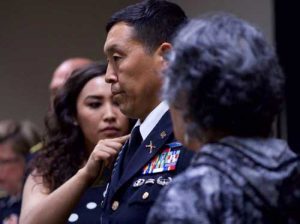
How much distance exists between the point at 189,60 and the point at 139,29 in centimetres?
84

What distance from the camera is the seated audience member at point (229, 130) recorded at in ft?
6.33

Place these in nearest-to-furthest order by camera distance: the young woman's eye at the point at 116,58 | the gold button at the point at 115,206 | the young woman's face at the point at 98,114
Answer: the gold button at the point at 115,206
the young woman's eye at the point at 116,58
the young woman's face at the point at 98,114

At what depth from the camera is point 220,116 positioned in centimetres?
199

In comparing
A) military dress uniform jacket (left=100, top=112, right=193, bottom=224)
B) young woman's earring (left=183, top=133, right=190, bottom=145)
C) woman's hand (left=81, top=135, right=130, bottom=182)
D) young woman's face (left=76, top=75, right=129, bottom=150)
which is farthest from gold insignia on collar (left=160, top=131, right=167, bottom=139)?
young woman's face (left=76, top=75, right=129, bottom=150)

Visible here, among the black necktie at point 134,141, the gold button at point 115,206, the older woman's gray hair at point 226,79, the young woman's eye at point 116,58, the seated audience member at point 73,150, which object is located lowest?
the seated audience member at point 73,150

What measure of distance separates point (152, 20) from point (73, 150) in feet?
2.76

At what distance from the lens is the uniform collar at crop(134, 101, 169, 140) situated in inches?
109

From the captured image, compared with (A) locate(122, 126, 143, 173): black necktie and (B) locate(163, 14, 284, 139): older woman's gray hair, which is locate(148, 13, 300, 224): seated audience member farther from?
(A) locate(122, 126, 143, 173): black necktie

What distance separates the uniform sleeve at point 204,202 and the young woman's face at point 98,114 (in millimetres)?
1475

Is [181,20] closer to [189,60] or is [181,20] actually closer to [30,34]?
[189,60]

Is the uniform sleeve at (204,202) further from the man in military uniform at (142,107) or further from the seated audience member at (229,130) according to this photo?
the man in military uniform at (142,107)

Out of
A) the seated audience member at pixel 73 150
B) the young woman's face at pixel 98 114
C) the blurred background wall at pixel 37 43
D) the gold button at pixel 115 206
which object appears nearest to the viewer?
the gold button at pixel 115 206

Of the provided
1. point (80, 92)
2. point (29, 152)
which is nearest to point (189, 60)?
point (80, 92)

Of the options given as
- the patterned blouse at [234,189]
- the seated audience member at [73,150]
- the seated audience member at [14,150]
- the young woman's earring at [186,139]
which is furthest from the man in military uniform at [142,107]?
the seated audience member at [14,150]
